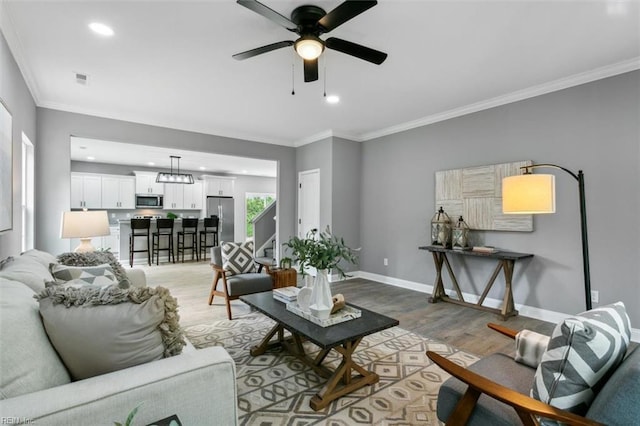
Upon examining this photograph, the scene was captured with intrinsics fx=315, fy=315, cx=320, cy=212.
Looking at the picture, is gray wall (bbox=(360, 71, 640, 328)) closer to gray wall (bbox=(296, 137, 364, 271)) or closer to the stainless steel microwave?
gray wall (bbox=(296, 137, 364, 271))

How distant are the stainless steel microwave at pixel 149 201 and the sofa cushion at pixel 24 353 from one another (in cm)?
817

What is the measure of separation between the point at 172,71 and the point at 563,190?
4302mm

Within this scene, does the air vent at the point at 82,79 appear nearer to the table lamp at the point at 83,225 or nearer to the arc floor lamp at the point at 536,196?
the table lamp at the point at 83,225

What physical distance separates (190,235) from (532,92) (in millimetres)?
7692

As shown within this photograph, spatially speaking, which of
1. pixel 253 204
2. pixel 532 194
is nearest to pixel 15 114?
pixel 532 194

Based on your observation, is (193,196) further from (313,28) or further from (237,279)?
(313,28)

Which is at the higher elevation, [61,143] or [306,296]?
[61,143]

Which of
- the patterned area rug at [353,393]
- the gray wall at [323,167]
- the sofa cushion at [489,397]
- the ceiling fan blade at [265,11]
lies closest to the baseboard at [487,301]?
the gray wall at [323,167]

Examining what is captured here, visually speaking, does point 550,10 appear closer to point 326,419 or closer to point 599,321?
point 599,321

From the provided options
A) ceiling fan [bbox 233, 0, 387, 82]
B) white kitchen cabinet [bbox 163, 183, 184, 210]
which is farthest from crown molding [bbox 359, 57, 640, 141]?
white kitchen cabinet [bbox 163, 183, 184, 210]

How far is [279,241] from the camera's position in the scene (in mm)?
6207

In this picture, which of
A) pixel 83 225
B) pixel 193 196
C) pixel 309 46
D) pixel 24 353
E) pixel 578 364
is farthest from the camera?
pixel 193 196

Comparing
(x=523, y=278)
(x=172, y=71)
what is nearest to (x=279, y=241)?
(x=172, y=71)

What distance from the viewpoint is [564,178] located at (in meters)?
3.40
